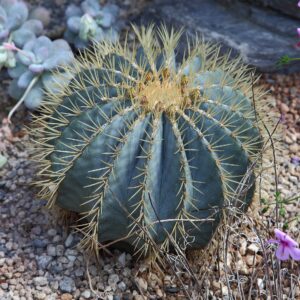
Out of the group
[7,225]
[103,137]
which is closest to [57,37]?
[7,225]

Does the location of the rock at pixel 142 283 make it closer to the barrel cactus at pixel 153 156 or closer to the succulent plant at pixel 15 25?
the barrel cactus at pixel 153 156

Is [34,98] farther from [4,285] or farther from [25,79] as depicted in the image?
[4,285]

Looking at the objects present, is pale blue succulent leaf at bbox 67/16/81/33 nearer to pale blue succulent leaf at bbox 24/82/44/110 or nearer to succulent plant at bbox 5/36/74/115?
succulent plant at bbox 5/36/74/115

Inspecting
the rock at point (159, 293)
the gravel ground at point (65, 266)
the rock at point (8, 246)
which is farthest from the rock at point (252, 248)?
the rock at point (8, 246)

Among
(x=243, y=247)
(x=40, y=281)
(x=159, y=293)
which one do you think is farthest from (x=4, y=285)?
(x=243, y=247)

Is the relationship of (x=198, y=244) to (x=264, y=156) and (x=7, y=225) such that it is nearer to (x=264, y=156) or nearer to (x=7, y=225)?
(x=264, y=156)

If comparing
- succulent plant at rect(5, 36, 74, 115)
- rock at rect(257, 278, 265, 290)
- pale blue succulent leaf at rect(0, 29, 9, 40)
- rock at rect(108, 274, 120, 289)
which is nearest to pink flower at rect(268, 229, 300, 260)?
rock at rect(257, 278, 265, 290)

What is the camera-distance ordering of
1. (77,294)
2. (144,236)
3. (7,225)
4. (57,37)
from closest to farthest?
(144,236), (77,294), (7,225), (57,37)
